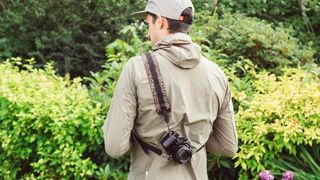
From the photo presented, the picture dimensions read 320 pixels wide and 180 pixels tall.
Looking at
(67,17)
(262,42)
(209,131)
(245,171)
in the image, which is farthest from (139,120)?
(67,17)

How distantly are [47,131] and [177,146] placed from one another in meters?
2.23

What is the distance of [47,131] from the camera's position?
4.69m

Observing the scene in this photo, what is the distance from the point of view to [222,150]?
10.3 feet

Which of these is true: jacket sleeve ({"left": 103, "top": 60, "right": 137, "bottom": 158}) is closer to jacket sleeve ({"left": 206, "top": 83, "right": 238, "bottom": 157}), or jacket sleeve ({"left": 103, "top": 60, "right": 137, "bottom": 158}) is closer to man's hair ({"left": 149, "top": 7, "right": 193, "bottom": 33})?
man's hair ({"left": 149, "top": 7, "right": 193, "bottom": 33})

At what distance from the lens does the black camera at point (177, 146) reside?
107 inches

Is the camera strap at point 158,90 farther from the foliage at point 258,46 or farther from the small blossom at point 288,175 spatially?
the foliage at point 258,46

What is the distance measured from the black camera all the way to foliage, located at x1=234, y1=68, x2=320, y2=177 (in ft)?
5.25

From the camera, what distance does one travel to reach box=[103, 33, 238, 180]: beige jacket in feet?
8.93

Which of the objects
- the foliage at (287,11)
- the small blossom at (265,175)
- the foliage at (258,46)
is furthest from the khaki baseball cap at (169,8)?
the foliage at (287,11)

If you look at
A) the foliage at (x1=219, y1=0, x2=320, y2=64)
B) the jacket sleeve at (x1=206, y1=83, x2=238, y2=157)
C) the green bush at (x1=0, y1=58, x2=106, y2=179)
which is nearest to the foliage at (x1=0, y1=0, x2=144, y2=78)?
the foliage at (x1=219, y1=0, x2=320, y2=64)

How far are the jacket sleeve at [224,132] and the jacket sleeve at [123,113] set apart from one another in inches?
21.9

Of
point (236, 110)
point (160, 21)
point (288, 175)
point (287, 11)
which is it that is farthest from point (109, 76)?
point (287, 11)

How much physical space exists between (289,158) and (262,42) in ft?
6.02

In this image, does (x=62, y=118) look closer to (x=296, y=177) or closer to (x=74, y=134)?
(x=74, y=134)
